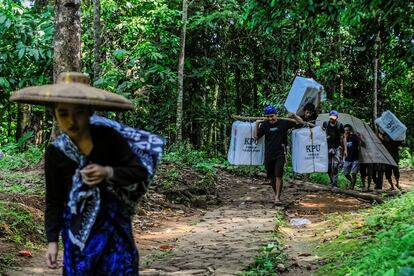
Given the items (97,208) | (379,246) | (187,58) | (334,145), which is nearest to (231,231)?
(379,246)

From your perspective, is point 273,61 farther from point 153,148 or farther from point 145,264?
point 153,148

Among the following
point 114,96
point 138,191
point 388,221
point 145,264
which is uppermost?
point 114,96

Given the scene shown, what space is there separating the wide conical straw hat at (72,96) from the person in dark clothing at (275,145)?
24.8 ft

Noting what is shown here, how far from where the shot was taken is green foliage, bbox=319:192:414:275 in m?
4.42

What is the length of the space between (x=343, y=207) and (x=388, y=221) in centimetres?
381

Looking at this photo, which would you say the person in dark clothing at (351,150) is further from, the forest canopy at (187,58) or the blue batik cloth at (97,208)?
the blue batik cloth at (97,208)

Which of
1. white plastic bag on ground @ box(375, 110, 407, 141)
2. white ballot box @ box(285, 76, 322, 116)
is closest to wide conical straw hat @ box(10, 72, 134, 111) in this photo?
white ballot box @ box(285, 76, 322, 116)

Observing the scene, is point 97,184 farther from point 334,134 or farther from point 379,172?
point 379,172

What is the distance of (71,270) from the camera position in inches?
110

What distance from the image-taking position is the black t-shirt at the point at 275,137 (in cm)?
1021

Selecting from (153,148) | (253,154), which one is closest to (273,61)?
(253,154)

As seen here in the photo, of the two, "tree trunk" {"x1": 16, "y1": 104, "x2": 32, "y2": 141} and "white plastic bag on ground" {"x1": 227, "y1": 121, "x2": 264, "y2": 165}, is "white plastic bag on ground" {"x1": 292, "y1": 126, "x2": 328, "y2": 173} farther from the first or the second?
"tree trunk" {"x1": 16, "y1": 104, "x2": 32, "y2": 141}

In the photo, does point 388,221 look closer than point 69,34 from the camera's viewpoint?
Yes

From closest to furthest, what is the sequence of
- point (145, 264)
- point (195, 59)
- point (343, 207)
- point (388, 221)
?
point (145, 264)
point (388, 221)
point (343, 207)
point (195, 59)
